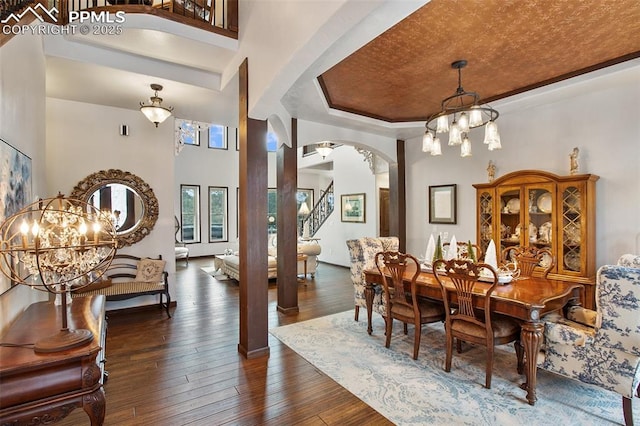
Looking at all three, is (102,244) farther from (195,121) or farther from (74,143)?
(195,121)

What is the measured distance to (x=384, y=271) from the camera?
3602 mm

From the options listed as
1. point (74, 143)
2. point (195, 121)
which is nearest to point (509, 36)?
point (195, 121)

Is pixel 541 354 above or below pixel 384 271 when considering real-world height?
below

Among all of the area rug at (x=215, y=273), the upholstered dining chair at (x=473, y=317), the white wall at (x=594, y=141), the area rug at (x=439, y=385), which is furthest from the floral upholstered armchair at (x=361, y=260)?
the area rug at (x=215, y=273)

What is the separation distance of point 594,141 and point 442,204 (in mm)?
2232

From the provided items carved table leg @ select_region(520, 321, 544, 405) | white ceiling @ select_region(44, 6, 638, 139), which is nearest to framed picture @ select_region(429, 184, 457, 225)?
white ceiling @ select_region(44, 6, 638, 139)

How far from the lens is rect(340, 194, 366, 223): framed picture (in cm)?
836

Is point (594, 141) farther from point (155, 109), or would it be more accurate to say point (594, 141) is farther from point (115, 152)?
point (115, 152)

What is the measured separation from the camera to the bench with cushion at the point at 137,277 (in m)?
4.34

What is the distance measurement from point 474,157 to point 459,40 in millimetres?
2686

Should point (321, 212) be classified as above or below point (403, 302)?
above

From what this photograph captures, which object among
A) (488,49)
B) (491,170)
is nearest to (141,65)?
(488,49)

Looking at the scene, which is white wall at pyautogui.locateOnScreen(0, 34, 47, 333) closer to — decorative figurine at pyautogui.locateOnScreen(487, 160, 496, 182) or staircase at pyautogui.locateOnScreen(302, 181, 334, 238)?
decorative figurine at pyautogui.locateOnScreen(487, 160, 496, 182)

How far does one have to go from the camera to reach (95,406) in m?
1.65
